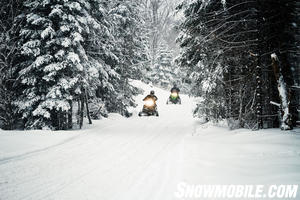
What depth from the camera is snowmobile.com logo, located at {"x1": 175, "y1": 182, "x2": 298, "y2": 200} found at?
9.46 ft

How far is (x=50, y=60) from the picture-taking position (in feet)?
29.8

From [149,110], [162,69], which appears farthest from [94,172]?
[162,69]

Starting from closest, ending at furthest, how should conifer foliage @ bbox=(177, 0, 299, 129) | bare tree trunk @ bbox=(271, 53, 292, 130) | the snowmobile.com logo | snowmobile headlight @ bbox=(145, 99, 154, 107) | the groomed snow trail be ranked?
the snowmobile.com logo
the groomed snow trail
bare tree trunk @ bbox=(271, 53, 292, 130)
conifer foliage @ bbox=(177, 0, 299, 129)
snowmobile headlight @ bbox=(145, 99, 154, 107)

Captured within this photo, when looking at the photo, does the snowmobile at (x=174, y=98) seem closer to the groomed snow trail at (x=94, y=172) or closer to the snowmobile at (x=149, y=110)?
the snowmobile at (x=149, y=110)

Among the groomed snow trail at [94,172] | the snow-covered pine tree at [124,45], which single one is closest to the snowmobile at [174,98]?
the snow-covered pine tree at [124,45]

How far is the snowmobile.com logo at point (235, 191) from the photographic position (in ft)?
9.46

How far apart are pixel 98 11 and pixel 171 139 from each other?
8.16 m

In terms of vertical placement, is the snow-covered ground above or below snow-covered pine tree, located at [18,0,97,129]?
below

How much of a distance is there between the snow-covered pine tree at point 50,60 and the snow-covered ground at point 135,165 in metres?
2.13

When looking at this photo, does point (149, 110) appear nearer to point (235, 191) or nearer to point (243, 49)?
point (243, 49)

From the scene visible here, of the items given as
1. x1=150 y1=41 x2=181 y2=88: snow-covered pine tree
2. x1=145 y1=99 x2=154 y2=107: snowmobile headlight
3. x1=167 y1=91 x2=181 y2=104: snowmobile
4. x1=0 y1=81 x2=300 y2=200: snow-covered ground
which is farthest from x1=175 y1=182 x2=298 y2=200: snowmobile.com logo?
x1=150 y1=41 x2=181 y2=88: snow-covered pine tree

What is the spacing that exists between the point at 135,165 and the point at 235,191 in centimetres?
238

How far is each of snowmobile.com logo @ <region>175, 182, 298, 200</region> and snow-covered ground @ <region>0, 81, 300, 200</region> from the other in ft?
0.45

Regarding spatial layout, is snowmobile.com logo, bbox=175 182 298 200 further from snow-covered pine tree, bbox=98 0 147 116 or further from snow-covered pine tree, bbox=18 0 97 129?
snow-covered pine tree, bbox=98 0 147 116
